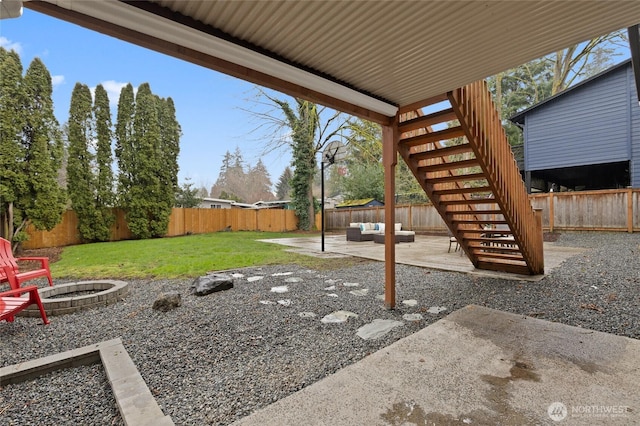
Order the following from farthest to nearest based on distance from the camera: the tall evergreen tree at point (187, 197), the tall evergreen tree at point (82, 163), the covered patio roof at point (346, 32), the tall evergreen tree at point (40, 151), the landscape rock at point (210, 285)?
the tall evergreen tree at point (187, 197) → the tall evergreen tree at point (82, 163) → the tall evergreen tree at point (40, 151) → the landscape rock at point (210, 285) → the covered patio roof at point (346, 32)

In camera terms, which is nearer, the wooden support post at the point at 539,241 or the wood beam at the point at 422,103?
the wood beam at the point at 422,103

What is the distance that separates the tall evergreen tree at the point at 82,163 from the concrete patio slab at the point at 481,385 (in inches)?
495

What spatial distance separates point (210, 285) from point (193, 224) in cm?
1220

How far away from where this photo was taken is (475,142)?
3.12m

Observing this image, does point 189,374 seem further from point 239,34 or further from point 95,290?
point 95,290

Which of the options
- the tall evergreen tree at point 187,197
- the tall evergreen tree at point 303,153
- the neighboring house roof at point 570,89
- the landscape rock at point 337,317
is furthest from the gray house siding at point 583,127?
the tall evergreen tree at point 187,197

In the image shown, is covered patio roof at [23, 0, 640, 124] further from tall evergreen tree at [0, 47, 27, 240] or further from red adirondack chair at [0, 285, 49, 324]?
tall evergreen tree at [0, 47, 27, 240]

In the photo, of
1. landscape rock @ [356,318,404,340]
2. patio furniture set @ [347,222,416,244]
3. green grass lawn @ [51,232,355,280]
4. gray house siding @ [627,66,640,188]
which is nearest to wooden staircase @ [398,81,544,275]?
landscape rock @ [356,318,404,340]

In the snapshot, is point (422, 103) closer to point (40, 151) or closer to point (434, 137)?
point (434, 137)

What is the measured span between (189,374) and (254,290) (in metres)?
2.15

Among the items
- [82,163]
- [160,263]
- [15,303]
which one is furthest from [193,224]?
Answer: [15,303]

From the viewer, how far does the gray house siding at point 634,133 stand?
10102 mm

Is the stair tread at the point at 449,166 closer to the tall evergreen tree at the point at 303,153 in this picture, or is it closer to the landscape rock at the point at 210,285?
the landscape rock at the point at 210,285

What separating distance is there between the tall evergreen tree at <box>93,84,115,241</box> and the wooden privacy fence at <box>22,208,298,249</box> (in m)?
0.65
